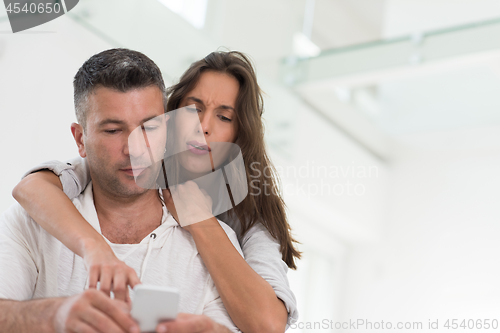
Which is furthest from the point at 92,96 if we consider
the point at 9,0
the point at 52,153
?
the point at 9,0

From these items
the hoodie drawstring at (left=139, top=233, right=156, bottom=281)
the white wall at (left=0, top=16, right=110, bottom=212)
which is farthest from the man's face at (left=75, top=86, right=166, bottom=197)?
the white wall at (left=0, top=16, right=110, bottom=212)

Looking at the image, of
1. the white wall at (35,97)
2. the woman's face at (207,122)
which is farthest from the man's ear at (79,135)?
the white wall at (35,97)

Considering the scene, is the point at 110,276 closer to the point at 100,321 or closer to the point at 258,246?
the point at 100,321

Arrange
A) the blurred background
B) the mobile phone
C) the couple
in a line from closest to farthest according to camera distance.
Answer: the mobile phone, the couple, the blurred background

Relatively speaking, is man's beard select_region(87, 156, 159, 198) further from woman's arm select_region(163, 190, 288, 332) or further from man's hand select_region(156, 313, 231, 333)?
man's hand select_region(156, 313, 231, 333)

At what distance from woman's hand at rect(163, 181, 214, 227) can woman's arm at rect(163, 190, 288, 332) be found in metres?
0.05

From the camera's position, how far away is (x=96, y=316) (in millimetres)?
781

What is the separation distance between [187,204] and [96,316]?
0.51 m

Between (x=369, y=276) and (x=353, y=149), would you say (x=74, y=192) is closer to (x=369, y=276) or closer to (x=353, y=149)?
(x=353, y=149)

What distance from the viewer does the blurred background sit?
1859 millimetres

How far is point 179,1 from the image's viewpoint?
2.51 meters

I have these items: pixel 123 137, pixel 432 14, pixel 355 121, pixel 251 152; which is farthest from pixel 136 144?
pixel 355 121

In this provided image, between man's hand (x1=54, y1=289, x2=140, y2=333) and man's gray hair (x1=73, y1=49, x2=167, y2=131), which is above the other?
man's gray hair (x1=73, y1=49, x2=167, y2=131)

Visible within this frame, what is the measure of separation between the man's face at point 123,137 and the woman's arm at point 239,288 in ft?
0.62
